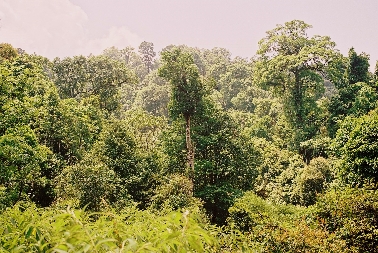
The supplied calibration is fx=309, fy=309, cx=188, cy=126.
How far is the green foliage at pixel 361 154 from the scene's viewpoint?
10133 millimetres

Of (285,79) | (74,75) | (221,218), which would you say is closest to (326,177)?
(221,218)

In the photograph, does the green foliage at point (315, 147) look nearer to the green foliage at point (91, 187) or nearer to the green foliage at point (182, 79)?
the green foliage at point (182, 79)

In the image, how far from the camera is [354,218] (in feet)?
25.6

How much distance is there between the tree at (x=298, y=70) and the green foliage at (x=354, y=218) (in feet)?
48.9

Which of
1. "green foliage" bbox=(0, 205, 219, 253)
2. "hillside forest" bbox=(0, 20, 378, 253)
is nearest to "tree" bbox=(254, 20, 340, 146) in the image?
"hillside forest" bbox=(0, 20, 378, 253)

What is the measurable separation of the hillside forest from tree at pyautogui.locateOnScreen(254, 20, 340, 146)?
11 cm

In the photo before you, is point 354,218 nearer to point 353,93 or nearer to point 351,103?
point 351,103

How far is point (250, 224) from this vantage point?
11.6 metres

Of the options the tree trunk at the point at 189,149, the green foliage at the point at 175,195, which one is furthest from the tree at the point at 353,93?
the green foliage at the point at 175,195

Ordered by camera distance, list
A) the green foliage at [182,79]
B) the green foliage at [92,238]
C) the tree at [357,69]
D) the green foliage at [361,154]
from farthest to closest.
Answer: the tree at [357,69]
the green foliage at [182,79]
the green foliage at [361,154]
the green foliage at [92,238]

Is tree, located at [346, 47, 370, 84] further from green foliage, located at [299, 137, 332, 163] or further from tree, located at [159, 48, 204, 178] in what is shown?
tree, located at [159, 48, 204, 178]

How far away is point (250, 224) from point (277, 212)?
2366mm

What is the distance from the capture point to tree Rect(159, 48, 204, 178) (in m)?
16.2

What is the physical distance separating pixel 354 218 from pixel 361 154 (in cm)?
345
